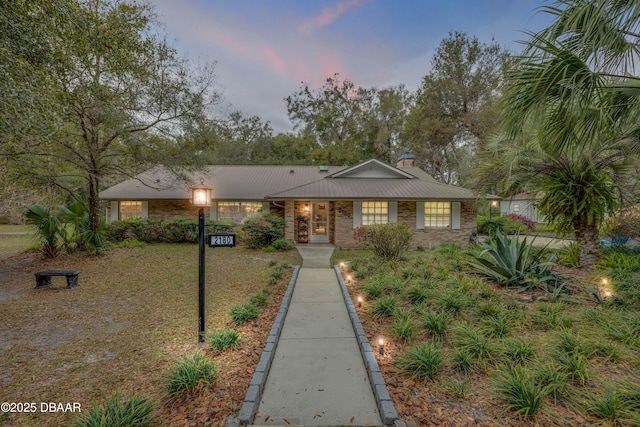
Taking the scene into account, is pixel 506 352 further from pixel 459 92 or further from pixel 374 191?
pixel 459 92

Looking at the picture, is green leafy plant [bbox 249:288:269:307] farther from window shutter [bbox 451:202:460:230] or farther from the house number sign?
window shutter [bbox 451:202:460:230]

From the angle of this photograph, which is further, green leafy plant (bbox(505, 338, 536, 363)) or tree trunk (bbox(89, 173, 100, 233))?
tree trunk (bbox(89, 173, 100, 233))

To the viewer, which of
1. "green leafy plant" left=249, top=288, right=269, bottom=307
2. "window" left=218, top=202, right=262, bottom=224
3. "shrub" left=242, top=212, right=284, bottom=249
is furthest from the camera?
"window" left=218, top=202, right=262, bottom=224

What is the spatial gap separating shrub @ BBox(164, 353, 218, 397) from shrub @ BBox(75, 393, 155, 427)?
0.28 metres

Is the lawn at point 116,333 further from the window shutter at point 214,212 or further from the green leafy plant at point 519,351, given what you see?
the window shutter at point 214,212

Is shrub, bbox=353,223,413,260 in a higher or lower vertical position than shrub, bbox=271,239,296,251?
higher

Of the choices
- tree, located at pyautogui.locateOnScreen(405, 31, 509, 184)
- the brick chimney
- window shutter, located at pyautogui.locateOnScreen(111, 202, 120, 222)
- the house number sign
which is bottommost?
the house number sign

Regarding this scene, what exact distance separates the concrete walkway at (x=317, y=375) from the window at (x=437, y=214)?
8898 mm

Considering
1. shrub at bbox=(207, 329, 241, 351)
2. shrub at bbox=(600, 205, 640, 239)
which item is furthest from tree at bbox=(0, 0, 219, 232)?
shrub at bbox=(600, 205, 640, 239)

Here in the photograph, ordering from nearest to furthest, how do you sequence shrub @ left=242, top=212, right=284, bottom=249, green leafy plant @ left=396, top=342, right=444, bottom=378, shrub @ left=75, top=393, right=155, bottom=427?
1. shrub @ left=75, top=393, right=155, bottom=427
2. green leafy plant @ left=396, top=342, right=444, bottom=378
3. shrub @ left=242, top=212, right=284, bottom=249

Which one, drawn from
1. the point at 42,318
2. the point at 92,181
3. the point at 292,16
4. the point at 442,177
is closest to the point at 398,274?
the point at 42,318

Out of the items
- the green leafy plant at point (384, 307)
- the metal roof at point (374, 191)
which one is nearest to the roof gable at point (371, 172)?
the metal roof at point (374, 191)

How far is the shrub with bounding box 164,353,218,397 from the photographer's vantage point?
275 cm

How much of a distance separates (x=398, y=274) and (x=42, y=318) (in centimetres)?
697
